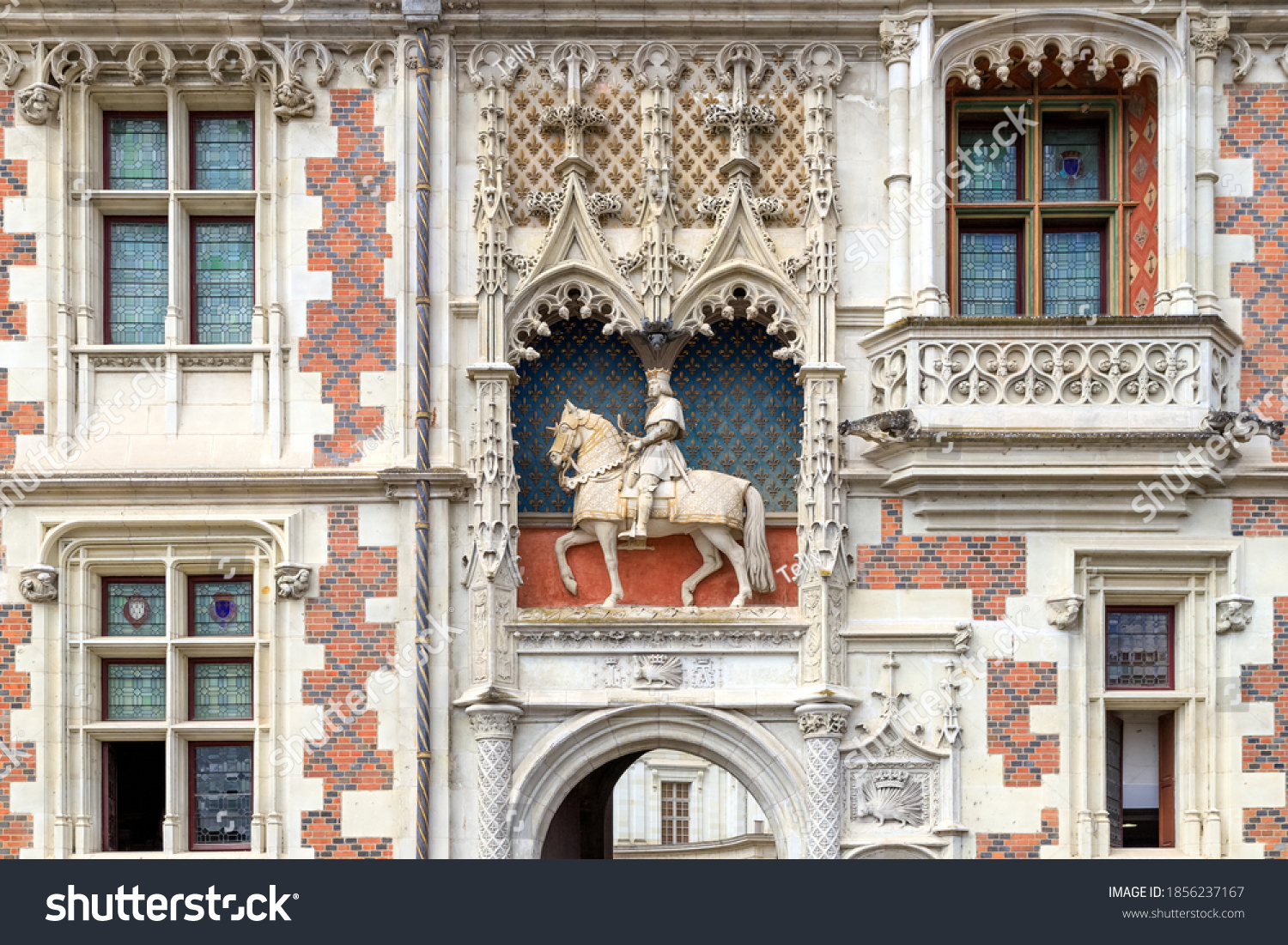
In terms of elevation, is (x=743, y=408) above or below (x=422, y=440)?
above

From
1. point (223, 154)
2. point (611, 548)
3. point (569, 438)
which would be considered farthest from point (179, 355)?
point (611, 548)

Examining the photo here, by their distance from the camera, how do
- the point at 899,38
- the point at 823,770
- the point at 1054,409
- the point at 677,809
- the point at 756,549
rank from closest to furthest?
the point at 823,770
the point at 1054,409
the point at 756,549
the point at 899,38
the point at 677,809

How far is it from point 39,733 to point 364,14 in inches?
259

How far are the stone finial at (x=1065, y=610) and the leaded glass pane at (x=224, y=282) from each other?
708 cm

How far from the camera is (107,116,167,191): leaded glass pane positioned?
614 inches

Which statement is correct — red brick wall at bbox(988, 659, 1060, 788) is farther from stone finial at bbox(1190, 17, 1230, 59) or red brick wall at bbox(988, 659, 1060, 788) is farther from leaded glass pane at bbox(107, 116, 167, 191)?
leaded glass pane at bbox(107, 116, 167, 191)

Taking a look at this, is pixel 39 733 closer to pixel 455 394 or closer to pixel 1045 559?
pixel 455 394

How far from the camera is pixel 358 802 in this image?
1458 centimetres

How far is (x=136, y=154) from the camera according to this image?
51.4ft

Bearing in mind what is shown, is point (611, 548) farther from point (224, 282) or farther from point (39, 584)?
point (39, 584)

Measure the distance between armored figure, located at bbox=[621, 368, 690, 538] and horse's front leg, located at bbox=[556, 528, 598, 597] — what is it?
1.21ft

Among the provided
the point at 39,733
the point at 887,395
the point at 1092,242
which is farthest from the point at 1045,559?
the point at 39,733

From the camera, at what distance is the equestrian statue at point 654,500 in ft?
48.7

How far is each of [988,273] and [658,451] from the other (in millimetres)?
3355
